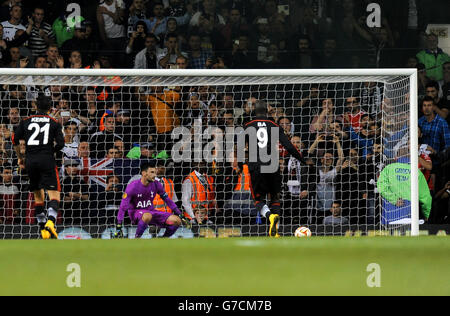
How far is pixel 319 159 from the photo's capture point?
9.07m

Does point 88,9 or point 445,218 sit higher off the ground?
point 88,9

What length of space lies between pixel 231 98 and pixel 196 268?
4.06 metres

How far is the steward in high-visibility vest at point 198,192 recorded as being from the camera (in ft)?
29.0

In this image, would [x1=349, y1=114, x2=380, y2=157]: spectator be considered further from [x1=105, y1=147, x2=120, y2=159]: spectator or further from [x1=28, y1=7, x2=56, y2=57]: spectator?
[x1=28, y1=7, x2=56, y2=57]: spectator

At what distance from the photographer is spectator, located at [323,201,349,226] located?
8.80m

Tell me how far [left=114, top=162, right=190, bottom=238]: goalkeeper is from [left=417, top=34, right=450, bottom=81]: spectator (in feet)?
14.9

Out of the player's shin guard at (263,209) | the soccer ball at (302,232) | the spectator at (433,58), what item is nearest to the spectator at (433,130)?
the spectator at (433,58)

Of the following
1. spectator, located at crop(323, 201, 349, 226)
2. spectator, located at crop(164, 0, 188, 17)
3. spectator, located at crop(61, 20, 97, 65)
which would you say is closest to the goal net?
spectator, located at crop(323, 201, 349, 226)

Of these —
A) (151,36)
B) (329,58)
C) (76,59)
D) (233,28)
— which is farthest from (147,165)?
(329,58)

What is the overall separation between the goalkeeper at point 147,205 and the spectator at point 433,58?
455 cm

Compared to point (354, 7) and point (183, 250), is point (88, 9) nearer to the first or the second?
point (354, 7)

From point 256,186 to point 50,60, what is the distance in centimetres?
398
